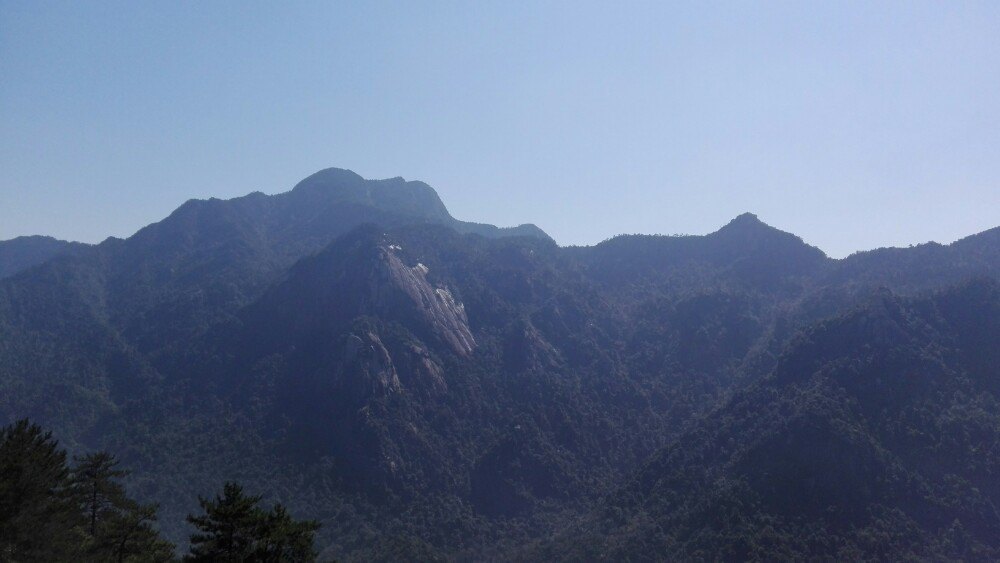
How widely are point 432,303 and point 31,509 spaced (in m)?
128

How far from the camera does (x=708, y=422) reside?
124562 millimetres

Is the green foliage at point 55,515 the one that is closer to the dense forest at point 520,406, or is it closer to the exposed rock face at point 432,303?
the dense forest at point 520,406

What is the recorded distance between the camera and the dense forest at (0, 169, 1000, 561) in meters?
93.1

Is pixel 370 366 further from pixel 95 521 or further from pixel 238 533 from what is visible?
pixel 238 533

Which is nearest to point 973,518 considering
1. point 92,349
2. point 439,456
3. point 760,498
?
point 760,498

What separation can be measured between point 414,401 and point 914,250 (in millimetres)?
132599

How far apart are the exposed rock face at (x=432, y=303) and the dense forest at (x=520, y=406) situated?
71cm

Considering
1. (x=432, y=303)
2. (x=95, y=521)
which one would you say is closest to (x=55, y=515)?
(x=95, y=521)

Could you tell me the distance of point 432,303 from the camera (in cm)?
16825

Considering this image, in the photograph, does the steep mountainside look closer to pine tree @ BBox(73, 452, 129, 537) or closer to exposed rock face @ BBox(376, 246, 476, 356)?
exposed rock face @ BBox(376, 246, 476, 356)

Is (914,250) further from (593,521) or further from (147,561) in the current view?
(147,561)

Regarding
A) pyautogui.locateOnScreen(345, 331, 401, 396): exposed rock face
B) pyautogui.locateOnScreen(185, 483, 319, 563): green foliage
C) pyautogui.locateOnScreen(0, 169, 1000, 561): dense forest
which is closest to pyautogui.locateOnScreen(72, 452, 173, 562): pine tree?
pyautogui.locateOnScreen(0, 169, 1000, 561): dense forest

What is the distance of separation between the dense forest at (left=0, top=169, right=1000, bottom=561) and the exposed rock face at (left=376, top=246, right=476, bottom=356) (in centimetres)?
71

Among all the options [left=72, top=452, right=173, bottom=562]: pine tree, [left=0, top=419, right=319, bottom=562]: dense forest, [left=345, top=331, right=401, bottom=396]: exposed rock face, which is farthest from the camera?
[left=345, top=331, right=401, bottom=396]: exposed rock face
